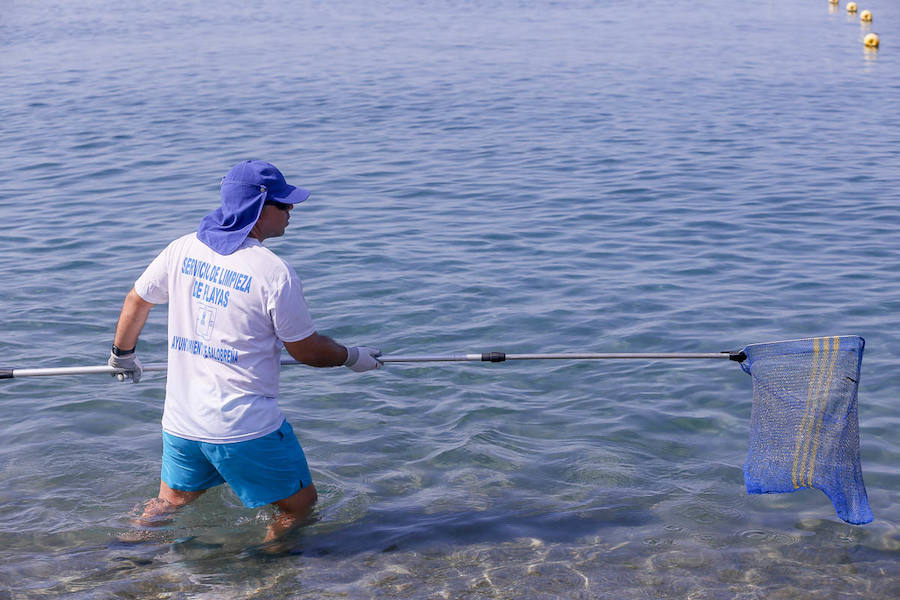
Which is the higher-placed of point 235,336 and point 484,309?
point 235,336

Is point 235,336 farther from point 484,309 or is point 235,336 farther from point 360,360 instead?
point 484,309

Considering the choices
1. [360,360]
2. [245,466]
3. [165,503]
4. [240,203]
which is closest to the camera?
[240,203]

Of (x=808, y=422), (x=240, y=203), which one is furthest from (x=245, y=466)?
(x=808, y=422)

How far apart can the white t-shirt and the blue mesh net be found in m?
2.71

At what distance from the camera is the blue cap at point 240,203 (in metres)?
5.07

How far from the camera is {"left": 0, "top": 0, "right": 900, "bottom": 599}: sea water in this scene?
6.08 metres

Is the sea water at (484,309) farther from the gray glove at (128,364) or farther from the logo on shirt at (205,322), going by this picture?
the logo on shirt at (205,322)

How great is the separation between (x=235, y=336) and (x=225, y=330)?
0.19 feet

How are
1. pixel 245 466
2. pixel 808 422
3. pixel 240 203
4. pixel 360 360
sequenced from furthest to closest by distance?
pixel 808 422, pixel 360 360, pixel 245 466, pixel 240 203

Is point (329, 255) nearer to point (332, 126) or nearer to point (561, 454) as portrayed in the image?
point (561, 454)

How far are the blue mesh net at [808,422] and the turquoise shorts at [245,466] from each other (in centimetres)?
263

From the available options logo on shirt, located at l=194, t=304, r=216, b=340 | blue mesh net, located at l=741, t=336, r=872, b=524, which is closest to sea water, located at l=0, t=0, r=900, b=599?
blue mesh net, located at l=741, t=336, r=872, b=524

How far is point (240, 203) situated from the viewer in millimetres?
5082

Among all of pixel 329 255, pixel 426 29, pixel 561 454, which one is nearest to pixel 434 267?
pixel 329 255
